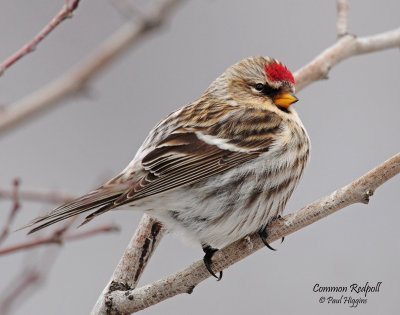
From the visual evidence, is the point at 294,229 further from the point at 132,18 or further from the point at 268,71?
the point at 132,18

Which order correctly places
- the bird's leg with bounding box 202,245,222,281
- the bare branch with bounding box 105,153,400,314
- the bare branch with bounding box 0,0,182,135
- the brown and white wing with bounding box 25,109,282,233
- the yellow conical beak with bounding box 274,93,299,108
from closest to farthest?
the bare branch with bounding box 0,0,182,135 → the bare branch with bounding box 105,153,400,314 → the brown and white wing with bounding box 25,109,282,233 → the bird's leg with bounding box 202,245,222,281 → the yellow conical beak with bounding box 274,93,299,108

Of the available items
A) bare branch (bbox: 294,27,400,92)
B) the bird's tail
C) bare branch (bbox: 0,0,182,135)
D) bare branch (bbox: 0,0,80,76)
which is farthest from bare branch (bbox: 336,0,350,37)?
bare branch (bbox: 0,0,182,135)

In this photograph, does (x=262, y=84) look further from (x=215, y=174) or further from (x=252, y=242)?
(x=252, y=242)

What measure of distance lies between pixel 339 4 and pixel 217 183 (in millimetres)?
1727

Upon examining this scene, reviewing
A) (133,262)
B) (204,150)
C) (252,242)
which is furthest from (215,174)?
(133,262)

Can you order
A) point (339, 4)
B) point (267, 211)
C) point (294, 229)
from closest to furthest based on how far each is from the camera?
point (294, 229) → point (267, 211) → point (339, 4)

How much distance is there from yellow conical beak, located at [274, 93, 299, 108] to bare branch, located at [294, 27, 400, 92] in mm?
501

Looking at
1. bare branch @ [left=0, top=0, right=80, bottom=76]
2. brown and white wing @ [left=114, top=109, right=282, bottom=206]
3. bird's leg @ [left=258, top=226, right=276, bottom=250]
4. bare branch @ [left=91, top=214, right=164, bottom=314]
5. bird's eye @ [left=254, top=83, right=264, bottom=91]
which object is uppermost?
bare branch @ [left=0, top=0, right=80, bottom=76]

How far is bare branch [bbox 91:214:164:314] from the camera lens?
2641mm

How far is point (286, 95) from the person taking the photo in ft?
9.88

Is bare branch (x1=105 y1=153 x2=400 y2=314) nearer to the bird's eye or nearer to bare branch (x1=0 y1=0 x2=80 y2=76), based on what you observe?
the bird's eye

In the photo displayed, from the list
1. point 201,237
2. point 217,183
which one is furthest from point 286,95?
point 201,237

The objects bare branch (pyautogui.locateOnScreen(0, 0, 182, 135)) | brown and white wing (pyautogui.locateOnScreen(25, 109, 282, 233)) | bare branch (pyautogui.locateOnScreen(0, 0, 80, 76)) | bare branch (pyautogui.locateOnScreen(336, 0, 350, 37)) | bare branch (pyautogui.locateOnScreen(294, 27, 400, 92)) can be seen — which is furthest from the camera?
bare branch (pyautogui.locateOnScreen(336, 0, 350, 37))

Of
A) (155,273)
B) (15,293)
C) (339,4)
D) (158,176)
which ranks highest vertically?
(339,4)
